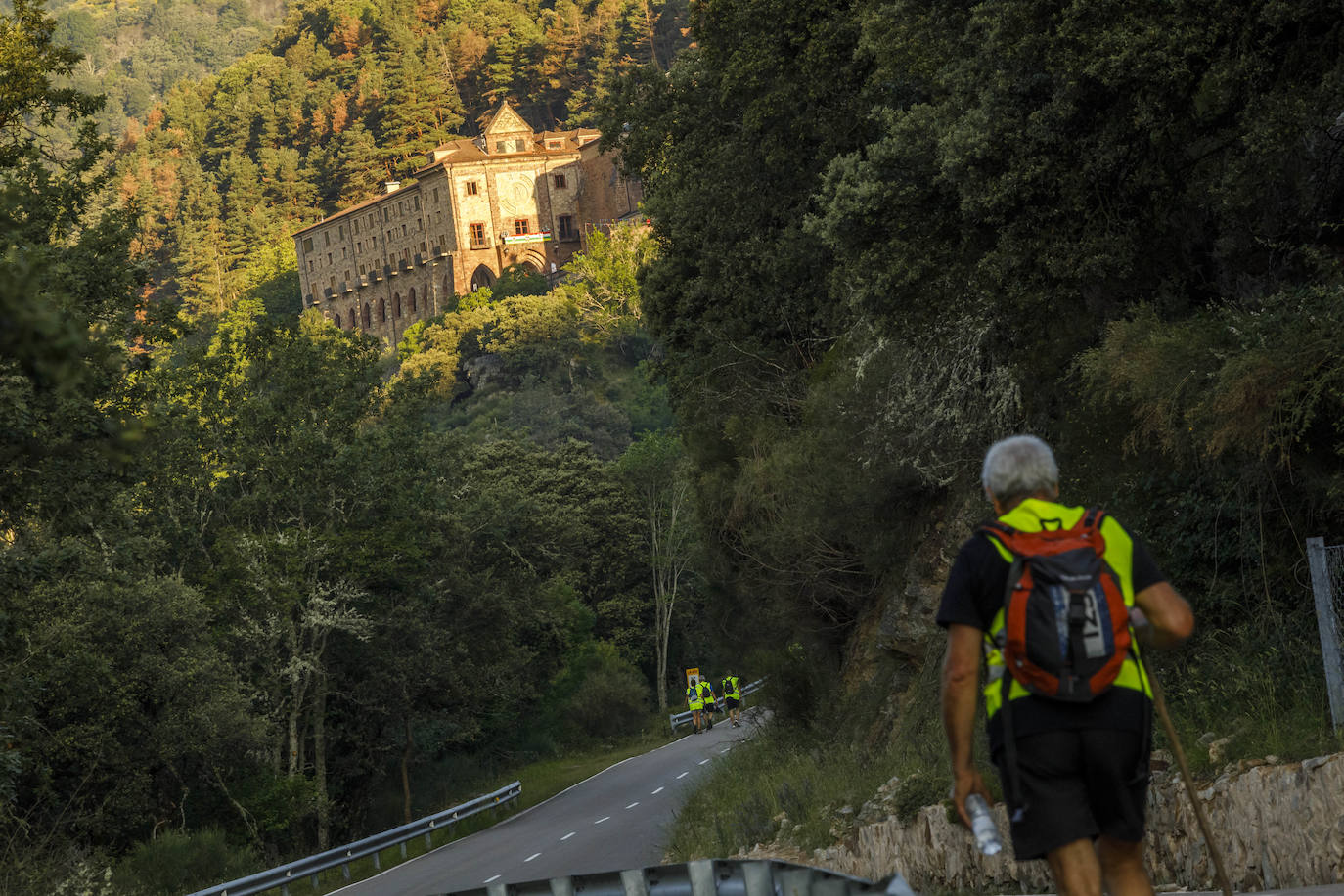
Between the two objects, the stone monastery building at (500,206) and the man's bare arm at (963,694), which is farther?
the stone monastery building at (500,206)

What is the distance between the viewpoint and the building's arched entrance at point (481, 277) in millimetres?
141750

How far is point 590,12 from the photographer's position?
164 metres

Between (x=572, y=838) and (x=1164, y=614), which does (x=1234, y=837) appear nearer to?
(x=1164, y=614)

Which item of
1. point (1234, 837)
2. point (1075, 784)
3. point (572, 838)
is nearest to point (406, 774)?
point (572, 838)

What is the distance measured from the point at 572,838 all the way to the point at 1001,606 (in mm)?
23955

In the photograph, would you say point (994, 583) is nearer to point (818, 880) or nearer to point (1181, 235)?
point (818, 880)

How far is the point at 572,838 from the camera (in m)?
27.9

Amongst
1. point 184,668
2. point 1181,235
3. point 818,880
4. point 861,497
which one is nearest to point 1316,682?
point 818,880

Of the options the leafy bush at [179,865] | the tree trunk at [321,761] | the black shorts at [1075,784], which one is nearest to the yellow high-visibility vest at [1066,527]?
the black shorts at [1075,784]

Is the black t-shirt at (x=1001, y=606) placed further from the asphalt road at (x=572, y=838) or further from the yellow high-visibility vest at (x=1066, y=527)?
the asphalt road at (x=572, y=838)

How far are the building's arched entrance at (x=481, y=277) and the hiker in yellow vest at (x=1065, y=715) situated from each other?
13780 cm

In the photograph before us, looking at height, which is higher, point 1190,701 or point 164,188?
point 164,188

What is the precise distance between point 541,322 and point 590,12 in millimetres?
63924

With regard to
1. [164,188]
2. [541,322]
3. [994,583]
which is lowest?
[994,583]
